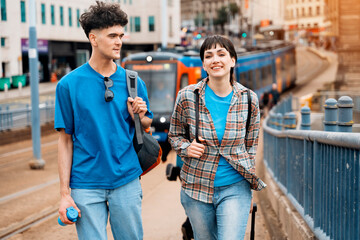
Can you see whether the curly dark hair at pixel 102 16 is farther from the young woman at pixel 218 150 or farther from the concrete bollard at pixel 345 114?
the concrete bollard at pixel 345 114

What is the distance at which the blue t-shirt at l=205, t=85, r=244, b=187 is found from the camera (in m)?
3.37

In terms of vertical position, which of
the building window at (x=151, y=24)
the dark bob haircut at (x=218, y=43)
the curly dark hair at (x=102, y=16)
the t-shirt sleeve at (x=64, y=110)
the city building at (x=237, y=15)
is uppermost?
the city building at (x=237, y=15)

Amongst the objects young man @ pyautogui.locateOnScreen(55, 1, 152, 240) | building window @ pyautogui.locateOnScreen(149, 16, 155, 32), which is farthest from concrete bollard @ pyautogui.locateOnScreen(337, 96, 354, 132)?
building window @ pyautogui.locateOnScreen(149, 16, 155, 32)

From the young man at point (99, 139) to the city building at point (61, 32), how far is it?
2.28ft

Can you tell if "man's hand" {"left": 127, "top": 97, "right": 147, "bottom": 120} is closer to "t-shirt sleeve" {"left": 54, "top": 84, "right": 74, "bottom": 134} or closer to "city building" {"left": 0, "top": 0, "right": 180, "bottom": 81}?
"t-shirt sleeve" {"left": 54, "top": 84, "right": 74, "bottom": 134}

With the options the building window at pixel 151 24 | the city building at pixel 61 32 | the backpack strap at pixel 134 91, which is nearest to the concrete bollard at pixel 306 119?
the city building at pixel 61 32

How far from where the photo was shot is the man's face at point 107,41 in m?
3.32

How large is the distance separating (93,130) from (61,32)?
1425 inches

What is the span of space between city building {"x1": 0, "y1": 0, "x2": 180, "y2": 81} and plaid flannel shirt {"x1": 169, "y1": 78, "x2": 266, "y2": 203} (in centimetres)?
92

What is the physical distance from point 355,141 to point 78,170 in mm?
1650

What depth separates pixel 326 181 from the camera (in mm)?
Answer: 4473

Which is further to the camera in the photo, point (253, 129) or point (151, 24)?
point (151, 24)

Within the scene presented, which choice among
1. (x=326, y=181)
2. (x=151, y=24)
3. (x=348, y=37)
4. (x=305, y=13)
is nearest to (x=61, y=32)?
(x=348, y=37)

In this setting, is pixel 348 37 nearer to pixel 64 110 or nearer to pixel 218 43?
pixel 218 43
